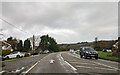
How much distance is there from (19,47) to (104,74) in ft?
221

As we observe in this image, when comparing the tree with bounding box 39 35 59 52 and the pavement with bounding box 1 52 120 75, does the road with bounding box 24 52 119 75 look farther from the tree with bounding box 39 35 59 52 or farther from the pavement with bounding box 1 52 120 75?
the tree with bounding box 39 35 59 52

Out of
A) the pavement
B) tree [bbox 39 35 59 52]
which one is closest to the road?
the pavement

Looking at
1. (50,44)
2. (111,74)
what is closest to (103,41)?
(50,44)

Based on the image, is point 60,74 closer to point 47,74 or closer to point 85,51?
point 47,74

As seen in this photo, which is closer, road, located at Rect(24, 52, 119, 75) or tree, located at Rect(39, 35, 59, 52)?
road, located at Rect(24, 52, 119, 75)

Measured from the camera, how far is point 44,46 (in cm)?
9262

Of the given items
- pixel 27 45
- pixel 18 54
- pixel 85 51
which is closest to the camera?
pixel 85 51

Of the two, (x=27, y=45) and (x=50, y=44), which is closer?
(x=27, y=45)

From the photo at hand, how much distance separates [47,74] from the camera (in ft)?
28.6

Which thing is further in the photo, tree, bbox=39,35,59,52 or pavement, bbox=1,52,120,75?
tree, bbox=39,35,59,52

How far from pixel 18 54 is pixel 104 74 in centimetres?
2399

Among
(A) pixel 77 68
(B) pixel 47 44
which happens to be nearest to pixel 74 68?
(A) pixel 77 68

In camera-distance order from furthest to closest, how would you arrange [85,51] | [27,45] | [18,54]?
[27,45]
[18,54]
[85,51]

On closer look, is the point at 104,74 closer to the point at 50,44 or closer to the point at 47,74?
the point at 47,74
